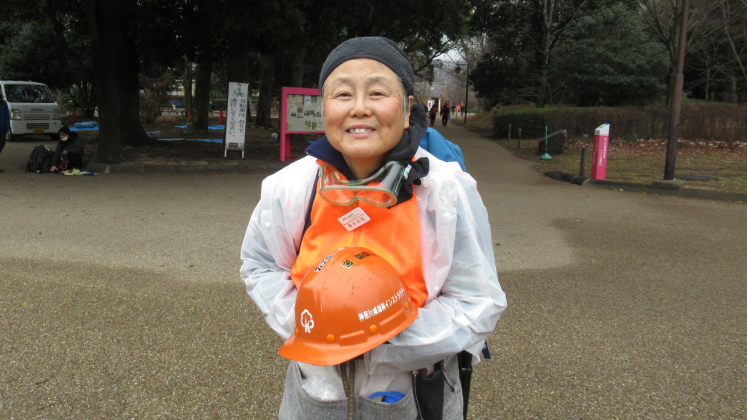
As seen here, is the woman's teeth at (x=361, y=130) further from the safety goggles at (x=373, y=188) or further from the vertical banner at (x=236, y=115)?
the vertical banner at (x=236, y=115)

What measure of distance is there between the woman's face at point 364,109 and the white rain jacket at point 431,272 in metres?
0.16

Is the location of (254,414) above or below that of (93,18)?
below

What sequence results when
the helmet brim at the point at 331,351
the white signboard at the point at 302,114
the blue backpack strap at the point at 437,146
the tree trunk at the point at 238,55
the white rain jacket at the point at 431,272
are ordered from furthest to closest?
the tree trunk at the point at 238,55
the white signboard at the point at 302,114
the blue backpack strap at the point at 437,146
the white rain jacket at the point at 431,272
the helmet brim at the point at 331,351

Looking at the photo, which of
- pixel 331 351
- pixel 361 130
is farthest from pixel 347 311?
pixel 361 130

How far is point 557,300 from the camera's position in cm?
492

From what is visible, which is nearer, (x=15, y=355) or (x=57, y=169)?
(x=15, y=355)

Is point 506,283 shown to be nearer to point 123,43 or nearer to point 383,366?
point 383,366

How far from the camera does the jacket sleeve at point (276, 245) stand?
1661 millimetres

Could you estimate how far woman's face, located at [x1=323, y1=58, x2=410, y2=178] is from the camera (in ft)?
5.30

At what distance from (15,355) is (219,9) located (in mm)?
10668

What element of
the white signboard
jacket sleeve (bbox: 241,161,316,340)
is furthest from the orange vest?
the white signboard

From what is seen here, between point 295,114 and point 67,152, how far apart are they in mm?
5442

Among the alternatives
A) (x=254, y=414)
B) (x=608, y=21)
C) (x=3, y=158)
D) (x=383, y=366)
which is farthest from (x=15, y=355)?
(x=608, y=21)

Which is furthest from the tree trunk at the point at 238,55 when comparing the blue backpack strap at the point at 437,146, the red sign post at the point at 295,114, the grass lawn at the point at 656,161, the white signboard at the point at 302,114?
the blue backpack strap at the point at 437,146
